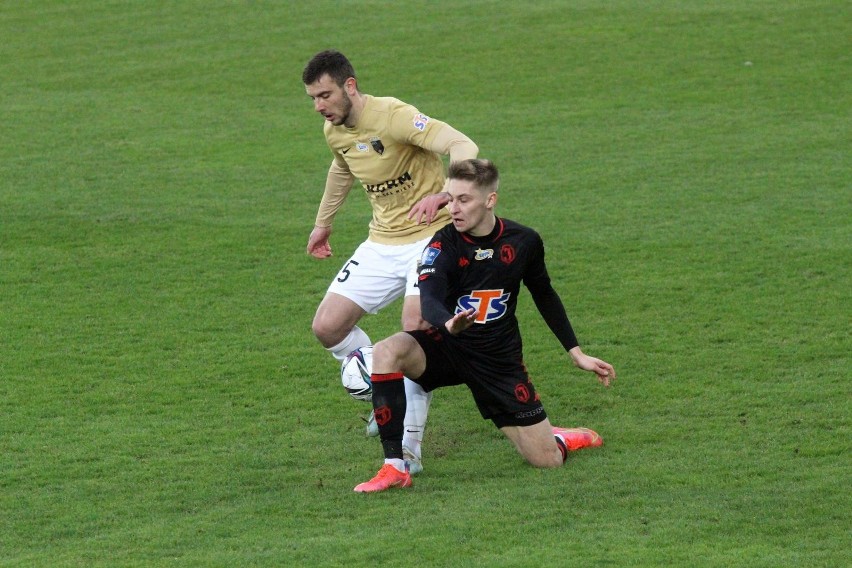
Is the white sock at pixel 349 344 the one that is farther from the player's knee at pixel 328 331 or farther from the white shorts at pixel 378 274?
the white shorts at pixel 378 274

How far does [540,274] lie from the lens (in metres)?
6.25

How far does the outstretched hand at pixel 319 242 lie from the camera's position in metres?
7.46

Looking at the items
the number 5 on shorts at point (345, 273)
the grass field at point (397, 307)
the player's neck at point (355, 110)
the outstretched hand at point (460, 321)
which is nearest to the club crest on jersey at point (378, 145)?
the player's neck at point (355, 110)

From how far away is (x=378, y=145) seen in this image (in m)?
6.88

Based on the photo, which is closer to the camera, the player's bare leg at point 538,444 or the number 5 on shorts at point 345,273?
Result: the player's bare leg at point 538,444

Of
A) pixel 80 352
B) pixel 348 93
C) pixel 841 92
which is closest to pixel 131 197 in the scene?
pixel 80 352

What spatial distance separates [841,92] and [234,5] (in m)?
10.8

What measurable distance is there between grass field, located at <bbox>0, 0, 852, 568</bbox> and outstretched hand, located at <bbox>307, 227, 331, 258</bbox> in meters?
0.87

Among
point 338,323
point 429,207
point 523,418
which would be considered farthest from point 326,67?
point 523,418

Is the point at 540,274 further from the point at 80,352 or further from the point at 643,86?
the point at 643,86

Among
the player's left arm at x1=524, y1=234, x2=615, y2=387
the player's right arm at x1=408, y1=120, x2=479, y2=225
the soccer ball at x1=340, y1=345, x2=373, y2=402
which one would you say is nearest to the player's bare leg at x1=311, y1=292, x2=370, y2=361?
the soccer ball at x1=340, y1=345, x2=373, y2=402

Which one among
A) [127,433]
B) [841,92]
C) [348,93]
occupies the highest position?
[348,93]

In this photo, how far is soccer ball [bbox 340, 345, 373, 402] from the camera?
21.5ft

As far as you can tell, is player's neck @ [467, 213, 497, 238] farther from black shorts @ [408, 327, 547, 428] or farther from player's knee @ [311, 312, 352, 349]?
player's knee @ [311, 312, 352, 349]
